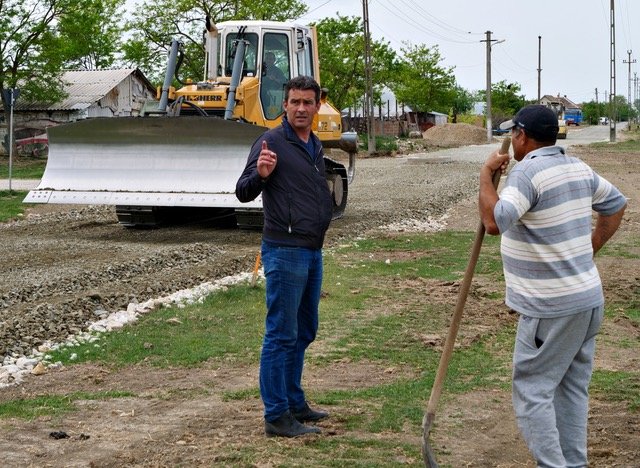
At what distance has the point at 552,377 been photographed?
4.78 m

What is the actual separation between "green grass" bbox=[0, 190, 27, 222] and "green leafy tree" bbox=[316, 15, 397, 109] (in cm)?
3183

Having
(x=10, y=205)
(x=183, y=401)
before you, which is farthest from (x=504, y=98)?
(x=183, y=401)

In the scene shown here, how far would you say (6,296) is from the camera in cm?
1107

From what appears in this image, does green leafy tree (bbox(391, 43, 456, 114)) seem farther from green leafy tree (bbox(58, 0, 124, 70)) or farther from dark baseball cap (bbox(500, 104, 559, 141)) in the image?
dark baseball cap (bbox(500, 104, 559, 141))

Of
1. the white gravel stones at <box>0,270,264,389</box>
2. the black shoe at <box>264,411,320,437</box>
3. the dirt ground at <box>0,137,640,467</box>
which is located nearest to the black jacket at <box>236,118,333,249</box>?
the black shoe at <box>264,411,320,437</box>

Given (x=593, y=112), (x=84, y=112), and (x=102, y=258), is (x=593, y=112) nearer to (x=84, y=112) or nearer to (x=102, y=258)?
(x=84, y=112)

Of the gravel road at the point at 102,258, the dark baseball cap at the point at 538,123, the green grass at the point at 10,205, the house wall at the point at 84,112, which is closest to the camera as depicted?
the dark baseball cap at the point at 538,123

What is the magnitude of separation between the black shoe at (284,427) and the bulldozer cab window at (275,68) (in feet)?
40.4

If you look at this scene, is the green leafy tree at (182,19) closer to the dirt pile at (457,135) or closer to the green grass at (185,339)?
the dirt pile at (457,135)

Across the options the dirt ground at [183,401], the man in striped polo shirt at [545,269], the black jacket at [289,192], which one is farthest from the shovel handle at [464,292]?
the black jacket at [289,192]

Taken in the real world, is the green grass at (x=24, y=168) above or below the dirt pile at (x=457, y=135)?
above

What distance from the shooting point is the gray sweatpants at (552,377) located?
15.5ft

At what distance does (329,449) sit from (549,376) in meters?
1.46

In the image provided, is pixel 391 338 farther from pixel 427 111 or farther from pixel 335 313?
pixel 427 111
